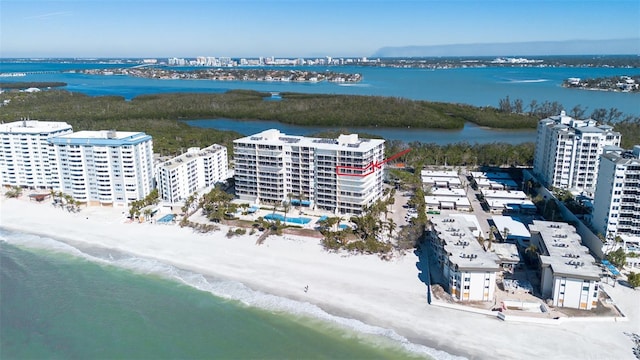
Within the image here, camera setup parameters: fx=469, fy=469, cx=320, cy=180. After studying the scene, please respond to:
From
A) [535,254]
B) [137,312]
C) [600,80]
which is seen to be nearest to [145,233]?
[137,312]

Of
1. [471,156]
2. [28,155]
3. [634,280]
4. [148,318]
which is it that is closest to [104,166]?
[28,155]

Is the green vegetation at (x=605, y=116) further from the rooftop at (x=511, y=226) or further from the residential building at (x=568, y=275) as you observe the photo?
the residential building at (x=568, y=275)

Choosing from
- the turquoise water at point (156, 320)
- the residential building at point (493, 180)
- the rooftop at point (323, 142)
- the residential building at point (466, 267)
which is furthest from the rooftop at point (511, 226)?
the turquoise water at point (156, 320)

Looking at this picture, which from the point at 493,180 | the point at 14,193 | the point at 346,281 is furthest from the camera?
the point at 493,180

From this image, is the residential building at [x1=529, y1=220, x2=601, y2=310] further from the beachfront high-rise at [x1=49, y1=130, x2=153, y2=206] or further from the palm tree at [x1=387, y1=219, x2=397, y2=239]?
the beachfront high-rise at [x1=49, y1=130, x2=153, y2=206]

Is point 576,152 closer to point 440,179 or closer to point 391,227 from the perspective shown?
point 440,179

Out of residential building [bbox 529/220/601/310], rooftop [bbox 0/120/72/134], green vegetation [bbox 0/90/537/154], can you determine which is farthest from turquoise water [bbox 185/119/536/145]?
residential building [bbox 529/220/601/310]

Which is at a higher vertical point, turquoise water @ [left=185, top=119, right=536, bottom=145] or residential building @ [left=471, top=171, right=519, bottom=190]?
turquoise water @ [left=185, top=119, right=536, bottom=145]
